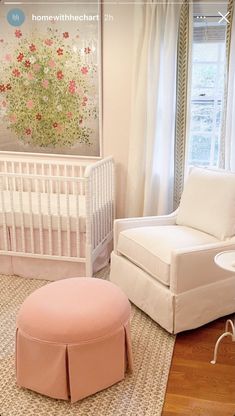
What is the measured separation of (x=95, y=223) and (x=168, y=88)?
1156 mm

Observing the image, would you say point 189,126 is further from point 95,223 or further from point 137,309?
point 137,309

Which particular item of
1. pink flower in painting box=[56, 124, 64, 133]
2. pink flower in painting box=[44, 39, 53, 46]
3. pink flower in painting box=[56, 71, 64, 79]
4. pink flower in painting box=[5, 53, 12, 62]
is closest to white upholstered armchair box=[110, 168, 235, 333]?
pink flower in painting box=[56, 124, 64, 133]

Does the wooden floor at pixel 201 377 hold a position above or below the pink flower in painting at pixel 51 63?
below

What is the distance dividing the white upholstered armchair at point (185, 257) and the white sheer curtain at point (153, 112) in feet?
1.16

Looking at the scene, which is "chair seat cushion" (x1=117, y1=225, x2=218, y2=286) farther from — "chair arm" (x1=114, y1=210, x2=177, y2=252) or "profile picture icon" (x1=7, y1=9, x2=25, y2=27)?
"profile picture icon" (x1=7, y1=9, x2=25, y2=27)

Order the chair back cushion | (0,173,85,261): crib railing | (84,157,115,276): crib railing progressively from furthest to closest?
(0,173,85,261): crib railing, (84,157,115,276): crib railing, the chair back cushion

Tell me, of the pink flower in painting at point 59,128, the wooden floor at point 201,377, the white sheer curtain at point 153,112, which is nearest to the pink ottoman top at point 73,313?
Answer: the wooden floor at point 201,377

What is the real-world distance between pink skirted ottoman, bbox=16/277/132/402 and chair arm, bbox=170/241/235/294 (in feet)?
1.37

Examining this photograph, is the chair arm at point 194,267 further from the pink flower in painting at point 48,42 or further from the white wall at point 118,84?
the pink flower in painting at point 48,42

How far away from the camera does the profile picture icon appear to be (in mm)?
3355

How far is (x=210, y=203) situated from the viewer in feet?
9.02

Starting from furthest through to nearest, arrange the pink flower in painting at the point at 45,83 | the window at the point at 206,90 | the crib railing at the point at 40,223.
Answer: the pink flower in painting at the point at 45,83 → the window at the point at 206,90 → the crib railing at the point at 40,223

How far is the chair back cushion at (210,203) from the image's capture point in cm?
262

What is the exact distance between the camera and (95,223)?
3.04 meters
